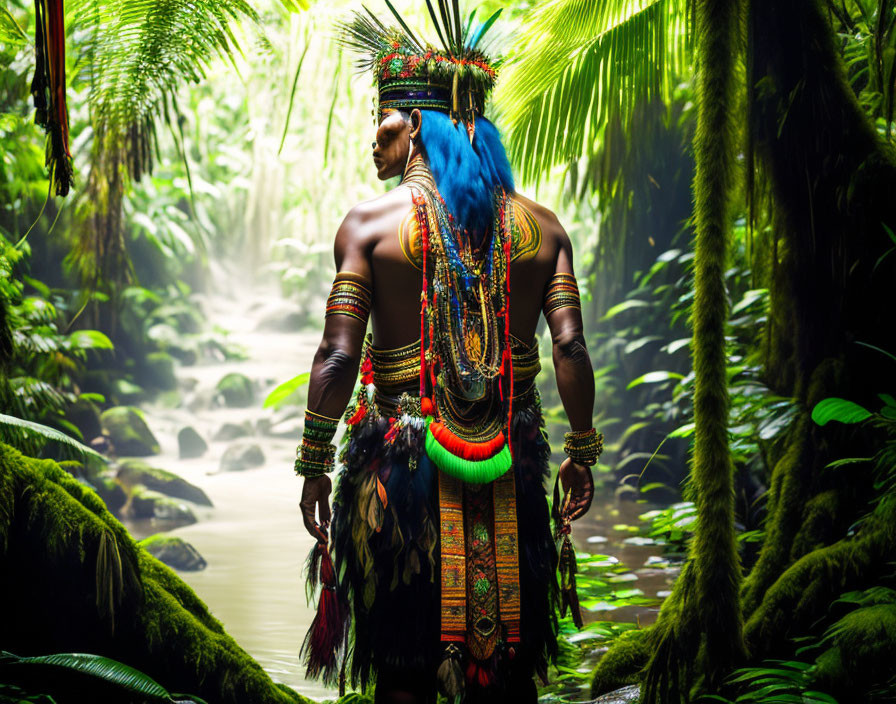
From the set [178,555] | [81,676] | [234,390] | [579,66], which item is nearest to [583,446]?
[81,676]

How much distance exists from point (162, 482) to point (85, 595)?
20.1 ft

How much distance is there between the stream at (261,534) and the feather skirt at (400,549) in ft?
4.25

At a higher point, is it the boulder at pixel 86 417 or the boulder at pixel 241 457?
the boulder at pixel 86 417

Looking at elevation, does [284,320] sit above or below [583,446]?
above

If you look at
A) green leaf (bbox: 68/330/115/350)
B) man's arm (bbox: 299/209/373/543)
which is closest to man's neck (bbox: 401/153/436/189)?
man's arm (bbox: 299/209/373/543)

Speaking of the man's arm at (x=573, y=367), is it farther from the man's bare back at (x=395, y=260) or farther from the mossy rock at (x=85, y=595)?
the mossy rock at (x=85, y=595)

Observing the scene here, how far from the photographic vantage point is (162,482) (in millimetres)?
8461

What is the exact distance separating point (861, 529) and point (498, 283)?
4.82ft

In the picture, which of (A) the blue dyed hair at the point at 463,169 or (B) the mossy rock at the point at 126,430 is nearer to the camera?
(A) the blue dyed hair at the point at 463,169

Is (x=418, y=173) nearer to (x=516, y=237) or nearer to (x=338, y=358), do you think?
(x=516, y=237)

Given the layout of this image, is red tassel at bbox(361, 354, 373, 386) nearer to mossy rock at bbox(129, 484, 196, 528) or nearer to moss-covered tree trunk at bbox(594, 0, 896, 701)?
moss-covered tree trunk at bbox(594, 0, 896, 701)

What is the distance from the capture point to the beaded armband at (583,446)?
237 centimetres

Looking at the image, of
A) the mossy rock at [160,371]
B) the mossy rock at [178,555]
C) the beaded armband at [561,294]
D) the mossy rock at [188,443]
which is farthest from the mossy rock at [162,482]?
the beaded armband at [561,294]

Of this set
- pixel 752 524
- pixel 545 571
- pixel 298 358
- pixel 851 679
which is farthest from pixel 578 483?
pixel 298 358
